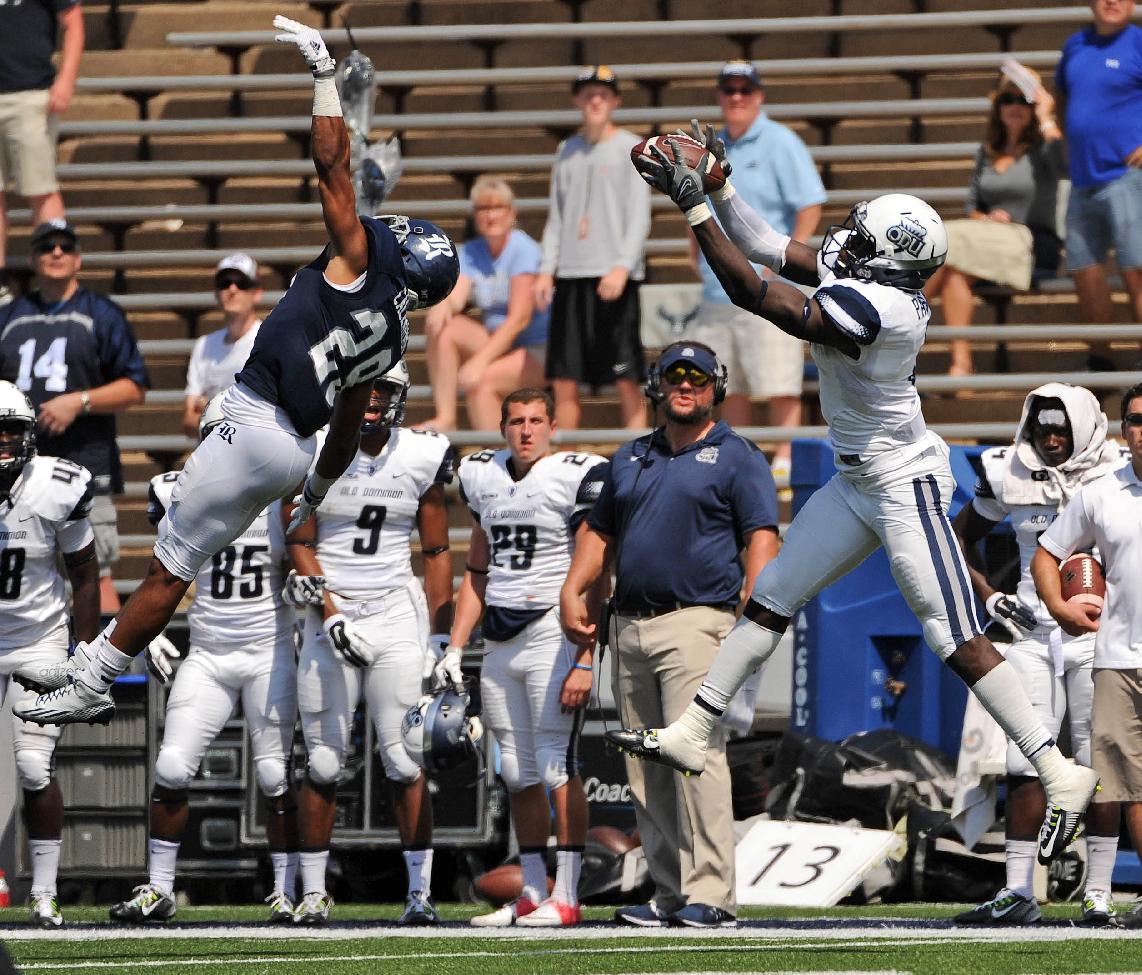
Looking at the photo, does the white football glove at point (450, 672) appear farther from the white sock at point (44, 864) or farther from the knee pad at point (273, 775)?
the white sock at point (44, 864)

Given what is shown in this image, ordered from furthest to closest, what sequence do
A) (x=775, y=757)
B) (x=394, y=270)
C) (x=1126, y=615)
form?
(x=775, y=757), (x=1126, y=615), (x=394, y=270)

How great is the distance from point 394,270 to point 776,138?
446 centimetres

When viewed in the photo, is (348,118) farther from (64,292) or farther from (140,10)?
(140,10)

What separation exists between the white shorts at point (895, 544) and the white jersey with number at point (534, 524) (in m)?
1.56

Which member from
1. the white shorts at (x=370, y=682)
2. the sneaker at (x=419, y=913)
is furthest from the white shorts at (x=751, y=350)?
the sneaker at (x=419, y=913)

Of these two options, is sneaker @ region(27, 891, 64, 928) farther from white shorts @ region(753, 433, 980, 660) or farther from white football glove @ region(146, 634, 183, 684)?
white shorts @ region(753, 433, 980, 660)

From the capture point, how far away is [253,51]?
1427 centimetres

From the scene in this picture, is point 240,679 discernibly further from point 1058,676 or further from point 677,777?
point 1058,676

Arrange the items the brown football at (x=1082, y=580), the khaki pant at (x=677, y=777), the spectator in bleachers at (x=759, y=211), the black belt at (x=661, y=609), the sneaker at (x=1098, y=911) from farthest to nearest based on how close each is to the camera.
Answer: the spectator in bleachers at (x=759, y=211) → the black belt at (x=661, y=609) → the khaki pant at (x=677, y=777) → the brown football at (x=1082, y=580) → the sneaker at (x=1098, y=911)

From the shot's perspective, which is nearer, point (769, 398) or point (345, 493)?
point (345, 493)

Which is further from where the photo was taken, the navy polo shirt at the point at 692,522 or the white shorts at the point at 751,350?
the white shorts at the point at 751,350

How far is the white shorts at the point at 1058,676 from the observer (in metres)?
7.68

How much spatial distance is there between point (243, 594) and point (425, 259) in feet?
6.77

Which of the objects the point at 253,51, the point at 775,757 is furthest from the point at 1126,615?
the point at 253,51
